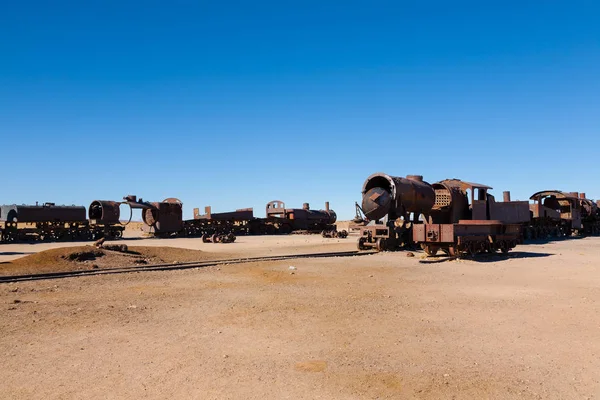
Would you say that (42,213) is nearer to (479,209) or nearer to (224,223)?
(224,223)

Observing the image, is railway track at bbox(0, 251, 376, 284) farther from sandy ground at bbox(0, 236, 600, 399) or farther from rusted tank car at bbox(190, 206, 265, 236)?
rusted tank car at bbox(190, 206, 265, 236)

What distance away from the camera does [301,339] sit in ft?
22.9

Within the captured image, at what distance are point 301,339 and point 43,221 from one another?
3174 centimetres

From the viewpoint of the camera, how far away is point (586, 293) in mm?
10711

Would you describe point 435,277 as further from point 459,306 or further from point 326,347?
point 326,347

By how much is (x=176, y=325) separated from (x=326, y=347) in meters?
2.71

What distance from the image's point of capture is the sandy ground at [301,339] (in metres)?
5.14

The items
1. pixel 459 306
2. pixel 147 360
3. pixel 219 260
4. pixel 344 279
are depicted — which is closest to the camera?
pixel 147 360

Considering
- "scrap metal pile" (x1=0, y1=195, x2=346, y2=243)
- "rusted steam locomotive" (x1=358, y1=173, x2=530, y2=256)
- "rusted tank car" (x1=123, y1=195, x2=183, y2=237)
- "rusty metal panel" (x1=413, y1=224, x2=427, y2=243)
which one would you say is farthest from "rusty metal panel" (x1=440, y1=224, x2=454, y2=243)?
"rusted tank car" (x1=123, y1=195, x2=183, y2=237)

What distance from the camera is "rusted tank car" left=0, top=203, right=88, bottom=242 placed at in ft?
105

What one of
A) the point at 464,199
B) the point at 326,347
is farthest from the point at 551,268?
the point at 326,347

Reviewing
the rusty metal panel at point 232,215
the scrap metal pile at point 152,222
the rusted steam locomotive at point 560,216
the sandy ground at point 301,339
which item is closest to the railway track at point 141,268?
the sandy ground at point 301,339

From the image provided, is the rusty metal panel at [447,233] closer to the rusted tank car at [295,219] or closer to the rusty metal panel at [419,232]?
the rusty metal panel at [419,232]

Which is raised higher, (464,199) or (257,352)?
(464,199)
